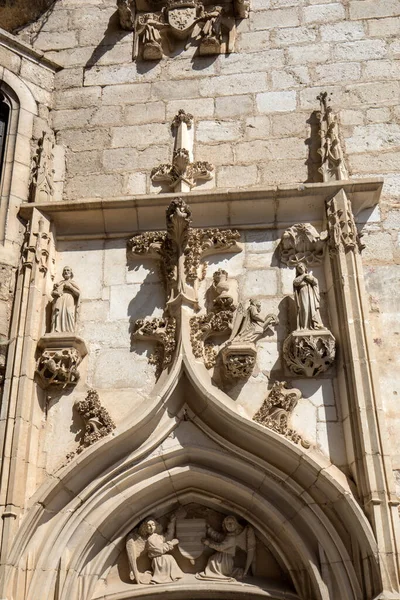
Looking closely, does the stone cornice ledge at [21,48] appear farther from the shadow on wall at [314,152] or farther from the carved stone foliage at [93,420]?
the carved stone foliage at [93,420]

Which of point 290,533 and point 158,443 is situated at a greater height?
point 158,443

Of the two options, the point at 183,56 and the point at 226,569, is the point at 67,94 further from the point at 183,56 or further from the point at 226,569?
the point at 226,569

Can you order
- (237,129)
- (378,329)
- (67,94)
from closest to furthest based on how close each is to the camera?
1. (378,329)
2. (237,129)
3. (67,94)

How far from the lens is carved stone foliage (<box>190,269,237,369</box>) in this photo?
643 cm

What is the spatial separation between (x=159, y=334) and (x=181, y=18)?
381 centimetres

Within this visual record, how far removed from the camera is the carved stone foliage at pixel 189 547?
19.3 feet

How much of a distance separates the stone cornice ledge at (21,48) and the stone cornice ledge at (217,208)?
205 centimetres

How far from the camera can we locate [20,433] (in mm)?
6008

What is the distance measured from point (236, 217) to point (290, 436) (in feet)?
7.05

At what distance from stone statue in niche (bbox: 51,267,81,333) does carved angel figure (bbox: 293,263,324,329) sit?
73.8 inches

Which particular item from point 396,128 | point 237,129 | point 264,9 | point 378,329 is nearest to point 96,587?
point 378,329

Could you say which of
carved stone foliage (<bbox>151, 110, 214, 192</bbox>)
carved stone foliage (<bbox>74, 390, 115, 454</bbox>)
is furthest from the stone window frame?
carved stone foliage (<bbox>74, 390, 115, 454</bbox>)

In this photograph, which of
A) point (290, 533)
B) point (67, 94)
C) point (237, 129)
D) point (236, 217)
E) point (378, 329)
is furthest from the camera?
point (67, 94)

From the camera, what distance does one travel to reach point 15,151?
769 centimetres
